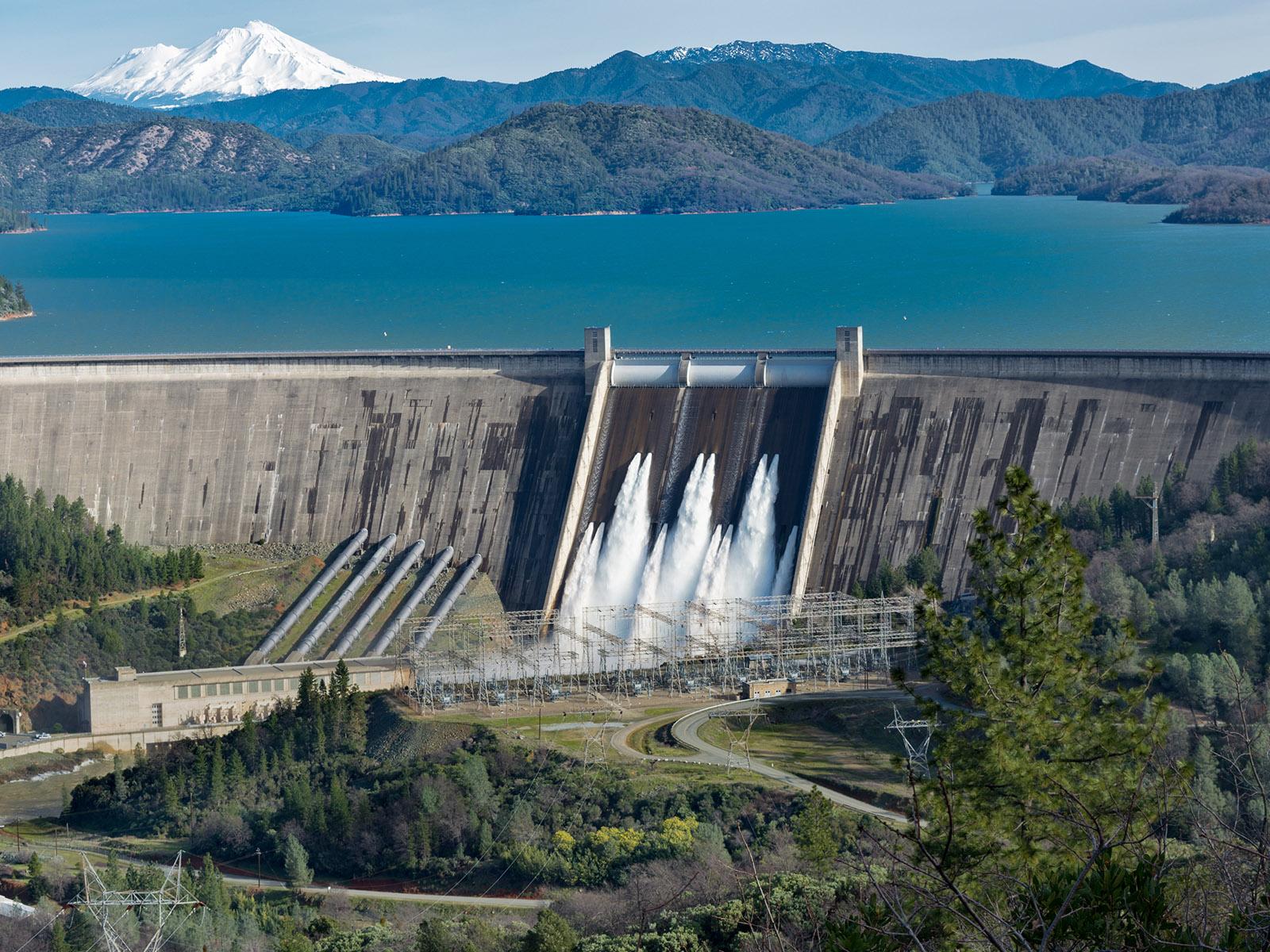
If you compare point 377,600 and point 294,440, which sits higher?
point 294,440

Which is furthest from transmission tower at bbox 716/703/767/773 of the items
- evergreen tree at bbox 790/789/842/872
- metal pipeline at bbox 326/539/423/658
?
metal pipeline at bbox 326/539/423/658

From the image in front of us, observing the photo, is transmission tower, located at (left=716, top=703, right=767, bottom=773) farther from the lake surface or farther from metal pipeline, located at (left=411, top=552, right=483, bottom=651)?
the lake surface

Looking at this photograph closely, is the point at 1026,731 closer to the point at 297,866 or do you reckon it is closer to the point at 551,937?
the point at 551,937

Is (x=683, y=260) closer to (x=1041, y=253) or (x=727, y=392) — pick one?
(x=1041, y=253)

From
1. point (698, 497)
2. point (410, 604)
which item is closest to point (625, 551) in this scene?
point (698, 497)

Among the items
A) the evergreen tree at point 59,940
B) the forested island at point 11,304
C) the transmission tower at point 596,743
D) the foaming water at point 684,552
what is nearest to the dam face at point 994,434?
the foaming water at point 684,552

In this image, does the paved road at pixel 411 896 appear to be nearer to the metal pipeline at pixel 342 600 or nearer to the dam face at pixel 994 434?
the metal pipeline at pixel 342 600
